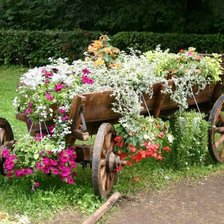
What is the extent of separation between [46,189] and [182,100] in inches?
71.5

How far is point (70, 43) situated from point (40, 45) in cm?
140

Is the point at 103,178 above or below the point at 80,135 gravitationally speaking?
below

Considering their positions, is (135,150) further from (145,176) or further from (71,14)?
(71,14)

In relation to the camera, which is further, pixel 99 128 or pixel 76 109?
pixel 99 128

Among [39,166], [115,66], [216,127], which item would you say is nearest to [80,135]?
[39,166]

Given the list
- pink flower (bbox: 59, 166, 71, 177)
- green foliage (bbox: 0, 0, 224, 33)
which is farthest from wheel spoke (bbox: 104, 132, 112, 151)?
green foliage (bbox: 0, 0, 224, 33)

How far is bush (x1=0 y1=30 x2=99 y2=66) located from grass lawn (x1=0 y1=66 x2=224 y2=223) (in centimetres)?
1092

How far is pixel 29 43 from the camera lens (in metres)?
17.8

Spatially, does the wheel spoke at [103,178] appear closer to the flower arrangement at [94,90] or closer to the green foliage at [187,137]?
the flower arrangement at [94,90]

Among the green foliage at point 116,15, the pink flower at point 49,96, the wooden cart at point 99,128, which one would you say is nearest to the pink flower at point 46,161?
the wooden cart at point 99,128

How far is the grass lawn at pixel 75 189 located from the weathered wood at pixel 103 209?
0.38 feet

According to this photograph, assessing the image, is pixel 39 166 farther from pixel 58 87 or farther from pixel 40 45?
pixel 40 45

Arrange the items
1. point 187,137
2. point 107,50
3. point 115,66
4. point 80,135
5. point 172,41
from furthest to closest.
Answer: point 172,41 < point 187,137 < point 107,50 < point 115,66 < point 80,135

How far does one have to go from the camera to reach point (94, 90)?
4.82m
